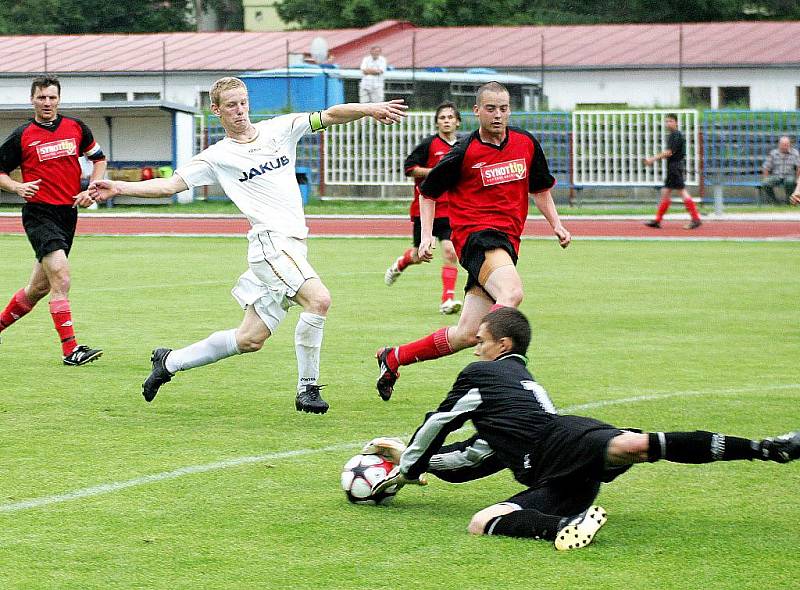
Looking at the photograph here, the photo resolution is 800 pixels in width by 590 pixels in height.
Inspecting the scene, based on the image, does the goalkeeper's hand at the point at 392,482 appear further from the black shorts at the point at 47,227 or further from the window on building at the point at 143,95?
the window on building at the point at 143,95

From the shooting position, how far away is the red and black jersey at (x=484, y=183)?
902cm

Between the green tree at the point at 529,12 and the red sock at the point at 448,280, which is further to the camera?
the green tree at the point at 529,12

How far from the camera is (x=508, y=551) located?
545cm

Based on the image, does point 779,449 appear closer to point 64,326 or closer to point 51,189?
point 64,326

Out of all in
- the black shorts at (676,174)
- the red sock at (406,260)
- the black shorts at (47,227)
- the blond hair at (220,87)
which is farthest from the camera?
the black shorts at (676,174)

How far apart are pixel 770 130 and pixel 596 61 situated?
9.26 meters

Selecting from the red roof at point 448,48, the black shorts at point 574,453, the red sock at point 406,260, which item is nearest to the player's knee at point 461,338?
the black shorts at point 574,453

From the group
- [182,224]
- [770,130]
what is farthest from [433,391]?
[770,130]

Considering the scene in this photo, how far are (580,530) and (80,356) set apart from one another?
6.13 meters

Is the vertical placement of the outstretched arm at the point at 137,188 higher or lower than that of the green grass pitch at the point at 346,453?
higher

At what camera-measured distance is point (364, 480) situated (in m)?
6.24

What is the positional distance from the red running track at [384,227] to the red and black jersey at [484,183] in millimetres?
16464

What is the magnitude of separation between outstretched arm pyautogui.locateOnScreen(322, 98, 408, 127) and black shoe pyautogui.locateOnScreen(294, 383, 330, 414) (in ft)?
5.57

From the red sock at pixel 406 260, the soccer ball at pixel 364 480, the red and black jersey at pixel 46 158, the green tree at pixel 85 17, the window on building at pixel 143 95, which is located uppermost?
the green tree at pixel 85 17
